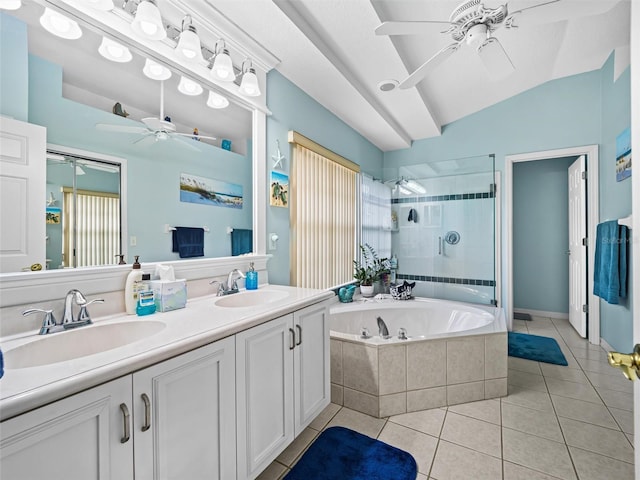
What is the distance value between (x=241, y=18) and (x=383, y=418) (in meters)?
2.64

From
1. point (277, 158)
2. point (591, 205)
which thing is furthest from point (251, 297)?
point (591, 205)

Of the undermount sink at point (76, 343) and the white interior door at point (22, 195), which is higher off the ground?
the white interior door at point (22, 195)

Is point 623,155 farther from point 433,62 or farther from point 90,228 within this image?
point 90,228

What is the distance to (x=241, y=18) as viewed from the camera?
1742 millimetres

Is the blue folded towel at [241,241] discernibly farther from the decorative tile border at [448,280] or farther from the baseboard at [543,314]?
the baseboard at [543,314]

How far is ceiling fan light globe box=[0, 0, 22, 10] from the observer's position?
105cm

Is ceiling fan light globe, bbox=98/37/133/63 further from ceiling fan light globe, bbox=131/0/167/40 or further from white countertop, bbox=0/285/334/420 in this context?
white countertop, bbox=0/285/334/420

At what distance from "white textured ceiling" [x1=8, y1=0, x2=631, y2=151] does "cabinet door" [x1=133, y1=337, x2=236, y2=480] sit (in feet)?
3.97

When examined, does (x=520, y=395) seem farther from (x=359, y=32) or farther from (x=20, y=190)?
(x=20, y=190)

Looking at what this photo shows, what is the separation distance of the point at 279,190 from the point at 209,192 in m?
0.66

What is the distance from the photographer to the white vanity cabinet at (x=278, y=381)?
47.4 inches

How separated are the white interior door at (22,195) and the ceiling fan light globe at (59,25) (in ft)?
1.35

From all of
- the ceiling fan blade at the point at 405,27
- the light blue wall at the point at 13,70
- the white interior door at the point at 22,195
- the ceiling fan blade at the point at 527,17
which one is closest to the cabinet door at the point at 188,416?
the white interior door at the point at 22,195

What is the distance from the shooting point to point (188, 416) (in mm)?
978
